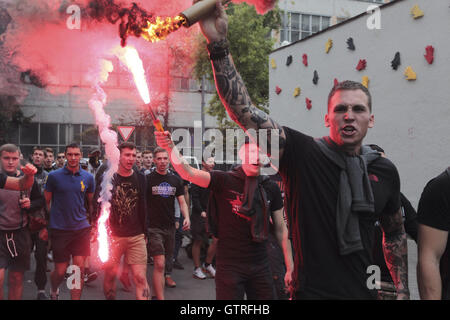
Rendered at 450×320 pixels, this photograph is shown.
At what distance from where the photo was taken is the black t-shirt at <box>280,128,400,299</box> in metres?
2.50

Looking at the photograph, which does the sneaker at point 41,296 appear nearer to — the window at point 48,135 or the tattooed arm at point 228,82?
the tattooed arm at point 228,82

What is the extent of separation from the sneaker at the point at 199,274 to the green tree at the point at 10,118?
76.1ft

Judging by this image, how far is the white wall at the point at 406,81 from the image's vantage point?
10570mm

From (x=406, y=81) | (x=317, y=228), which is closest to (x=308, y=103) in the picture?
(x=406, y=81)

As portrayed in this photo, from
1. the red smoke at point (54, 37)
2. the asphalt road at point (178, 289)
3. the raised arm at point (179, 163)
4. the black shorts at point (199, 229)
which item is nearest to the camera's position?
the raised arm at point (179, 163)

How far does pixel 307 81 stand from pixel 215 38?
42.7 feet

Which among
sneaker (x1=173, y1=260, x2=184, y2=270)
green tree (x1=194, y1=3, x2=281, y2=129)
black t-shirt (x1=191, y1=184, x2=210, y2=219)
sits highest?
green tree (x1=194, y1=3, x2=281, y2=129)

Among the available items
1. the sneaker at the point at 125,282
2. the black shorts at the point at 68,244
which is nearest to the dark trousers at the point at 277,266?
the black shorts at the point at 68,244

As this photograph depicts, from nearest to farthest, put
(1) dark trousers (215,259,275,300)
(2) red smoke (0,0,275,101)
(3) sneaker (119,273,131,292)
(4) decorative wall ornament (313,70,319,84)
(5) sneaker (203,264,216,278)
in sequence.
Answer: (1) dark trousers (215,259,275,300)
(2) red smoke (0,0,275,101)
(3) sneaker (119,273,131,292)
(5) sneaker (203,264,216,278)
(4) decorative wall ornament (313,70,319,84)

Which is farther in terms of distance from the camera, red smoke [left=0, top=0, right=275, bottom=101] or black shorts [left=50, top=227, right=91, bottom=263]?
red smoke [left=0, top=0, right=275, bottom=101]

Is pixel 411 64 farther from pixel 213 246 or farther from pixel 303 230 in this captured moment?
pixel 303 230

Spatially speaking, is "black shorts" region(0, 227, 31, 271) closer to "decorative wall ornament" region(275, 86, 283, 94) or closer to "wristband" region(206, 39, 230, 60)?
"wristband" region(206, 39, 230, 60)

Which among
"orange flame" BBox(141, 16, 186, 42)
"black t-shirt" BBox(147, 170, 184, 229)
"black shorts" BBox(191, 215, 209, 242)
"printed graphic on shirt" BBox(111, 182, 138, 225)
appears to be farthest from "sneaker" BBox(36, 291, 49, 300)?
"orange flame" BBox(141, 16, 186, 42)

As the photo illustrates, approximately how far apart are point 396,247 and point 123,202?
4.18m
